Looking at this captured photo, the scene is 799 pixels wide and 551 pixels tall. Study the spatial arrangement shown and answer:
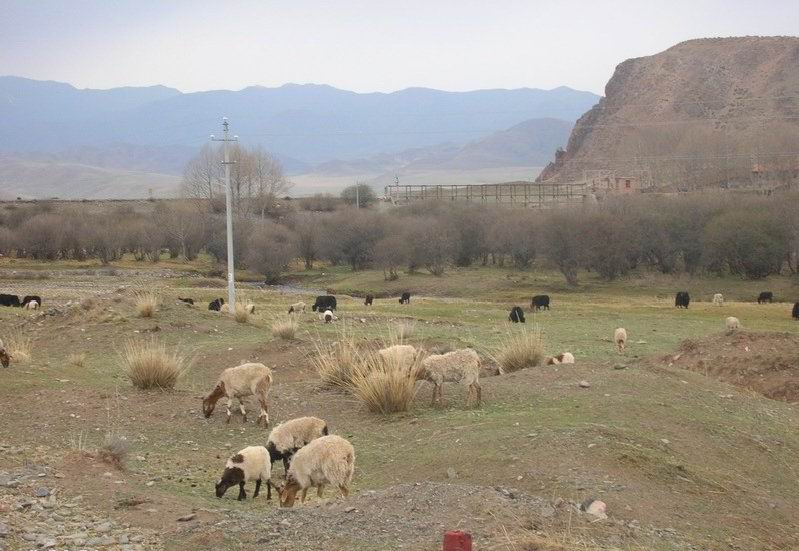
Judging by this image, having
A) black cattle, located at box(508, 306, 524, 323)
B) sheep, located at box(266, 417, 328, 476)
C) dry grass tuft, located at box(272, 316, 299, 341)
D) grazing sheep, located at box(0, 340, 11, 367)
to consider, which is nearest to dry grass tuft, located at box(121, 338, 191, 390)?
grazing sheep, located at box(0, 340, 11, 367)

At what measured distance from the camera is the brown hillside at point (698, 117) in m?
139

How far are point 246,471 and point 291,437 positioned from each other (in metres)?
1.15

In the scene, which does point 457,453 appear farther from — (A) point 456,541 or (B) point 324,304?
(B) point 324,304

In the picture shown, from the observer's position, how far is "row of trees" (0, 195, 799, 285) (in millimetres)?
75312

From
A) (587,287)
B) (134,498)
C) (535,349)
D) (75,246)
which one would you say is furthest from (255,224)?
(134,498)

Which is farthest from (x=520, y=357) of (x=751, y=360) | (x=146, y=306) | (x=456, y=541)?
(x=146, y=306)

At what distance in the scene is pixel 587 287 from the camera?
73812mm

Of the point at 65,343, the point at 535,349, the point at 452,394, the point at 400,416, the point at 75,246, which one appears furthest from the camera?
the point at 75,246

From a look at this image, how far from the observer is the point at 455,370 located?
14109 mm

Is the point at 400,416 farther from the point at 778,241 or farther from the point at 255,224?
the point at 255,224

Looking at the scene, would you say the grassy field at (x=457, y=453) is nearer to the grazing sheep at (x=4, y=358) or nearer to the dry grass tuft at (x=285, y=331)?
the grazing sheep at (x=4, y=358)

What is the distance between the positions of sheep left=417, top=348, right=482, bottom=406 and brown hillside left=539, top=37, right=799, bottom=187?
122 m

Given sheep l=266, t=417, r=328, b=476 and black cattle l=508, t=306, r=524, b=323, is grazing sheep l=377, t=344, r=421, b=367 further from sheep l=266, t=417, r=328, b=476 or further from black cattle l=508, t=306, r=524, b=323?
black cattle l=508, t=306, r=524, b=323

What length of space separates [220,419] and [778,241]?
65.9 metres
